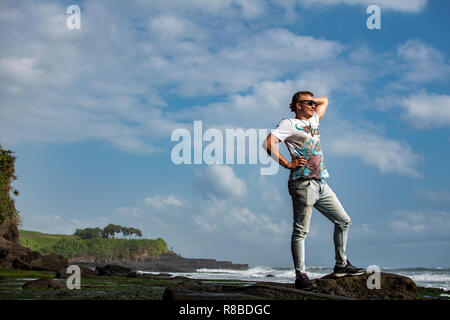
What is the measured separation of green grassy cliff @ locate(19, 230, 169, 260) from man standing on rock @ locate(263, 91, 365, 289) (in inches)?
3890

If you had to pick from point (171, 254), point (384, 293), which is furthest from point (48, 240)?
point (384, 293)

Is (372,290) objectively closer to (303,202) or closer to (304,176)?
(303,202)

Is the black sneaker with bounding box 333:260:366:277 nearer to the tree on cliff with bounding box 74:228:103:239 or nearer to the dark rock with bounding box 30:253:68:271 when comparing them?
the dark rock with bounding box 30:253:68:271

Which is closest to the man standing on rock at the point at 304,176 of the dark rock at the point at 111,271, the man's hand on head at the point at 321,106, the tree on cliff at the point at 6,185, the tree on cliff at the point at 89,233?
the man's hand on head at the point at 321,106

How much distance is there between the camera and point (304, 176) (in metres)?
5.95

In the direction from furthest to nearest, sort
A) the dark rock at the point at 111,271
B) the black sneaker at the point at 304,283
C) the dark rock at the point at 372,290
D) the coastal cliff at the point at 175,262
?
the coastal cliff at the point at 175,262 < the dark rock at the point at 111,271 < the dark rock at the point at 372,290 < the black sneaker at the point at 304,283

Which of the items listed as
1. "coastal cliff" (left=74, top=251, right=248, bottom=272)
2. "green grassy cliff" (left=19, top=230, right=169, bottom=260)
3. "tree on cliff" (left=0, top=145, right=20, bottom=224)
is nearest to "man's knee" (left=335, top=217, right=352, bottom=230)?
"tree on cliff" (left=0, top=145, right=20, bottom=224)

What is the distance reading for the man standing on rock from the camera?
596 cm

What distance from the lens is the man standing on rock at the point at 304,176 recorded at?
235 inches

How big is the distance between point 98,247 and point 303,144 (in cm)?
10831

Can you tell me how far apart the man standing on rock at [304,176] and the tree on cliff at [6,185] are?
37588 millimetres

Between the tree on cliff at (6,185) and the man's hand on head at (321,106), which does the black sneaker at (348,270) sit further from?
the tree on cliff at (6,185)
